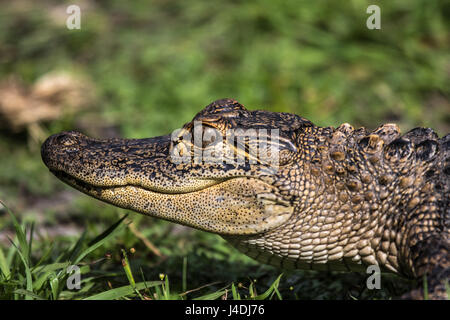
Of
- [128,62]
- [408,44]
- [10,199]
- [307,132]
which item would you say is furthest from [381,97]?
[10,199]

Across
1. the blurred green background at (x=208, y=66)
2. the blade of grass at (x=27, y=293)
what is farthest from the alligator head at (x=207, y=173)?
the blurred green background at (x=208, y=66)

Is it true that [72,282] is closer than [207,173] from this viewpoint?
No

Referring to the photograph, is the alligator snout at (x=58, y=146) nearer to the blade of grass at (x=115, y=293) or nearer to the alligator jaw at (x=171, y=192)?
the alligator jaw at (x=171, y=192)

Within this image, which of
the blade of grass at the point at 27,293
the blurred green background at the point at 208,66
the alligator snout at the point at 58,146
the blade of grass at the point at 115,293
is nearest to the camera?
the blade of grass at the point at 27,293

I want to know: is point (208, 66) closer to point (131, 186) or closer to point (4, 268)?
point (131, 186)

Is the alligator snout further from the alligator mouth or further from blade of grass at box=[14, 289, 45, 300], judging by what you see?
blade of grass at box=[14, 289, 45, 300]

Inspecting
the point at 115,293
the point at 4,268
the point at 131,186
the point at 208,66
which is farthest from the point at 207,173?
the point at 208,66
